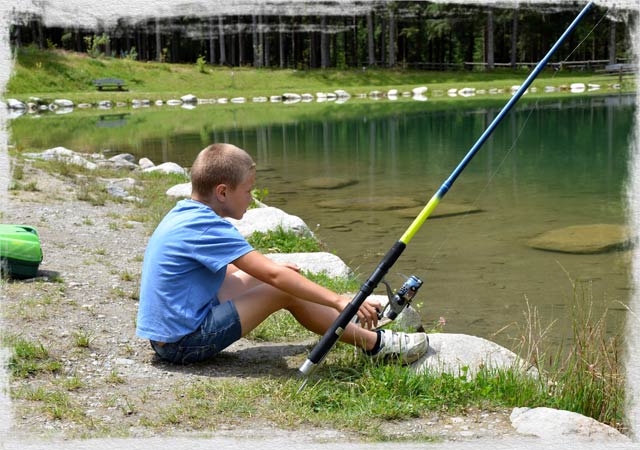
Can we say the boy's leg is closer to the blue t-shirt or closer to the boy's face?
the blue t-shirt

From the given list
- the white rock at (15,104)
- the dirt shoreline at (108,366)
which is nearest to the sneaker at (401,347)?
the dirt shoreline at (108,366)

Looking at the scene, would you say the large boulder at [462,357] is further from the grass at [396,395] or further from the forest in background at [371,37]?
the forest in background at [371,37]

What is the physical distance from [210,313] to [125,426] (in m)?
0.90

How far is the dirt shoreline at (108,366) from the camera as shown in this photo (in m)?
3.46

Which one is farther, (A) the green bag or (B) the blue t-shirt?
(A) the green bag

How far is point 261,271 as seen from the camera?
13.1 ft

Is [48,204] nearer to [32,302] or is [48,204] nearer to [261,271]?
[32,302]

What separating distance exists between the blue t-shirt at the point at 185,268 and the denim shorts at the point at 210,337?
4 centimetres

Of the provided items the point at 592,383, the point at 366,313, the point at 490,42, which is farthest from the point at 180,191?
the point at 490,42

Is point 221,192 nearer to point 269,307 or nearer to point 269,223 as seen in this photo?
point 269,307

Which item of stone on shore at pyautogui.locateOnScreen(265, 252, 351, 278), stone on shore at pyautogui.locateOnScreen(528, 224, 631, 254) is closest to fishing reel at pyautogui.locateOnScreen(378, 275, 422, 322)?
stone on shore at pyautogui.locateOnScreen(265, 252, 351, 278)

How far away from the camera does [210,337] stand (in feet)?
13.8

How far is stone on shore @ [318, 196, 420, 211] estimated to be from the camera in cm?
1123

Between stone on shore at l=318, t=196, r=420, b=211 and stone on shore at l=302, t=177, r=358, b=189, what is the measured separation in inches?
58.1
